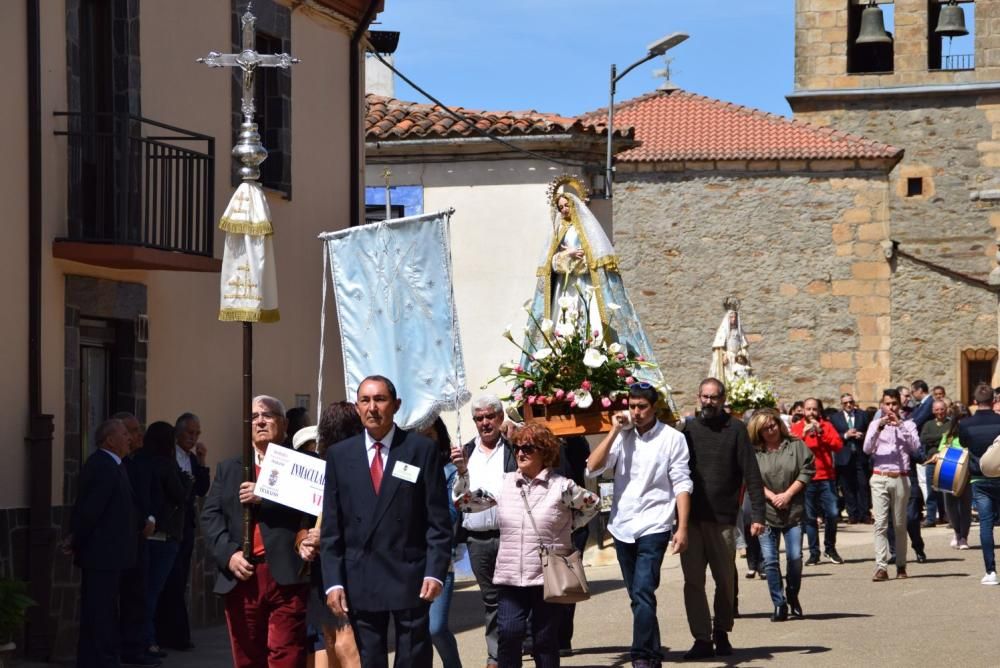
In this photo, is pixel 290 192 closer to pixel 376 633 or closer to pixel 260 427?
pixel 260 427

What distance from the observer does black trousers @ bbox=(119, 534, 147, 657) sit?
1304 centimetres

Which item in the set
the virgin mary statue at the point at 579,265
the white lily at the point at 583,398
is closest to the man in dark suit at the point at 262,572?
the white lily at the point at 583,398

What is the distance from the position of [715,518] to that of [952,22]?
2829 centimetres

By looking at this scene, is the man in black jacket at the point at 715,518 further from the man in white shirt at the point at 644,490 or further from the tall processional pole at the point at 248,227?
the tall processional pole at the point at 248,227

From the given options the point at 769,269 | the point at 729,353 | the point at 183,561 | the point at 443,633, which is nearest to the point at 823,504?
the point at 729,353

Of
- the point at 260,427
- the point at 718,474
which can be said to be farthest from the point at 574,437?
the point at 260,427

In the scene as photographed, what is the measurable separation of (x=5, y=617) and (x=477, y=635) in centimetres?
447

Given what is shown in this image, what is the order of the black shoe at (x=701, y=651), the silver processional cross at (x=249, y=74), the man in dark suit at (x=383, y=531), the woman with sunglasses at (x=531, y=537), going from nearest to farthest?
the man in dark suit at (x=383, y=531) → the woman with sunglasses at (x=531, y=537) → the silver processional cross at (x=249, y=74) → the black shoe at (x=701, y=651)

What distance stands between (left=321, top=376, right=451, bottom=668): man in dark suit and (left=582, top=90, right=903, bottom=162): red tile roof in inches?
1072

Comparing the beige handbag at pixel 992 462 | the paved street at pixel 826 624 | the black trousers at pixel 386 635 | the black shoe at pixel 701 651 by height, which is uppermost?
the beige handbag at pixel 992 462

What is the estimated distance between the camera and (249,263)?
38.7 feet

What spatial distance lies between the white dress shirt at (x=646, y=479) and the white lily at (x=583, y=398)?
30.5 inches

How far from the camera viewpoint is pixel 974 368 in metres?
37.2

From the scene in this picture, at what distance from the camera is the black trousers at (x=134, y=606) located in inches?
513
